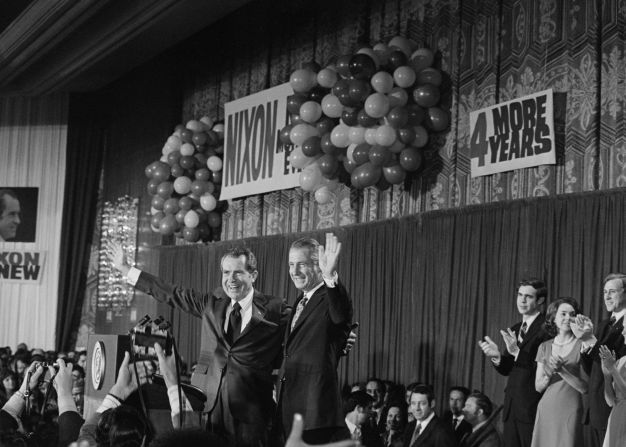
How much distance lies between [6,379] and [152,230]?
4683 mm

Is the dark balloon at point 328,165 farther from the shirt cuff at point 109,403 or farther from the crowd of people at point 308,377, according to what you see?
the shirt cuff at point 109,403

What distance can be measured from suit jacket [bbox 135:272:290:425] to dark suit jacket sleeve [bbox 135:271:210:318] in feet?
0.89

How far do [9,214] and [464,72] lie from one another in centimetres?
808

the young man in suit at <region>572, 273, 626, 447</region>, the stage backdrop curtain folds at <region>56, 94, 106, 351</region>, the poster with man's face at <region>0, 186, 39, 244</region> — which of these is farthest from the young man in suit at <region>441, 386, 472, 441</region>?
the poster with man's face at <region>0, 186, 39, 244</region>

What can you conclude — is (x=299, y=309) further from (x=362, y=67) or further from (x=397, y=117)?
(x=362, y=67)

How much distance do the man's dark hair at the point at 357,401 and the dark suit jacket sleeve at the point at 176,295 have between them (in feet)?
6.70

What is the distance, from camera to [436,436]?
21.7 ft

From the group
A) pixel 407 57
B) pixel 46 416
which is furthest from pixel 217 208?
pixel 46 416

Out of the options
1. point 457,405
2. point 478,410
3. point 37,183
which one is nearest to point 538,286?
point 478,410

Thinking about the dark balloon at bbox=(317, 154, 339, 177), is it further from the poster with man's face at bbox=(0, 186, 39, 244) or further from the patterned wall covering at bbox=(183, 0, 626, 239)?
the poster with man's face at bbox=(0, 186, 39, 244)

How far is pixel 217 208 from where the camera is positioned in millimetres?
12391

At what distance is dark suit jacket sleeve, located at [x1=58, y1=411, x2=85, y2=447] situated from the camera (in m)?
3.77

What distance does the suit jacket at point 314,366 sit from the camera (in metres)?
4.89

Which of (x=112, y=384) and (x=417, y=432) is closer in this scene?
(x=112, y=384)
